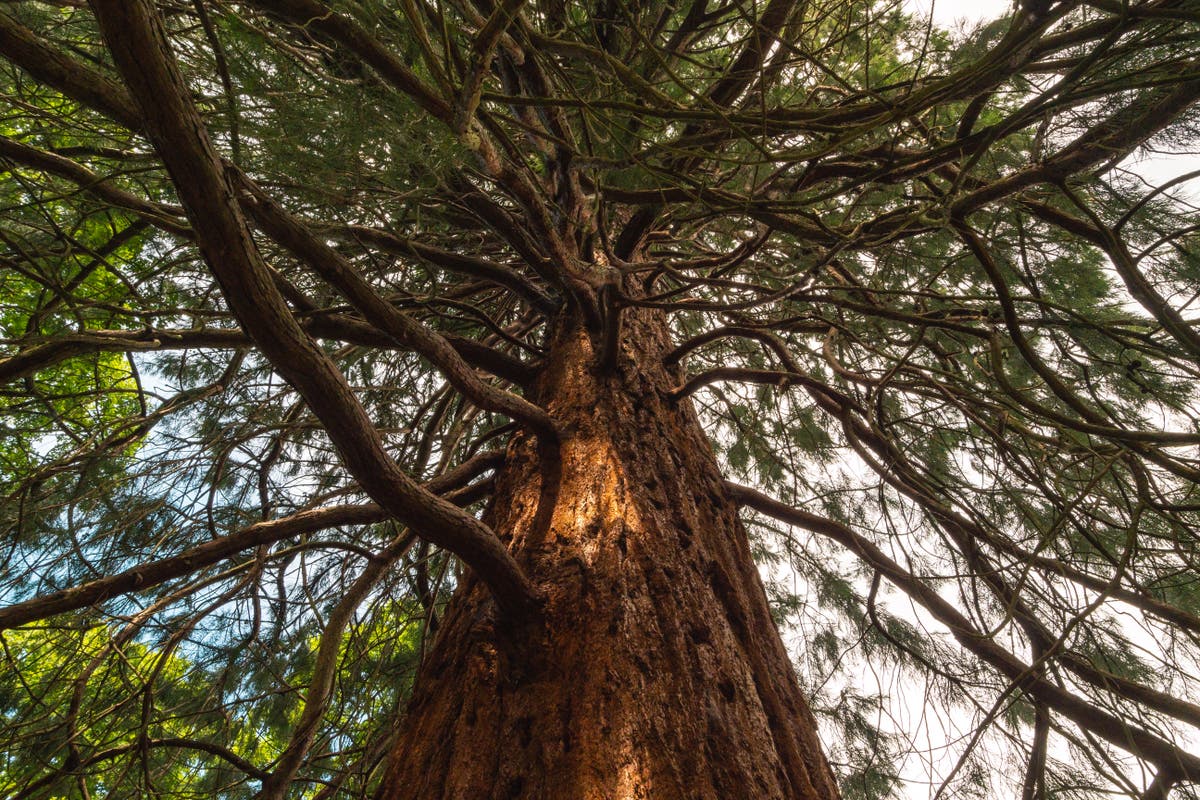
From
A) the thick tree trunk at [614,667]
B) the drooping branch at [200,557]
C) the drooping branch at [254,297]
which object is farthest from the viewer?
the drooping branch at [200,557]

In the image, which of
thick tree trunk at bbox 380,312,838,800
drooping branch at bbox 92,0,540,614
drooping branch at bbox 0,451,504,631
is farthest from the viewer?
drooping branch at bbox 0,451,504,631

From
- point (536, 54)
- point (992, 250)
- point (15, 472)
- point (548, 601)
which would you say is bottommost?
point (548, 601)

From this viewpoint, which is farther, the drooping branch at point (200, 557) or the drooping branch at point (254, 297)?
the drooping branch at point (200, 557)

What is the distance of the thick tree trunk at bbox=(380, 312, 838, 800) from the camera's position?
2.98 ft

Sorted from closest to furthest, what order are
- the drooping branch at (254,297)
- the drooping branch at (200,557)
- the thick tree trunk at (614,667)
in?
the drooping branch at (254,297) < the thick tree trunk at (614,667) < the drooping branch at (200,557)

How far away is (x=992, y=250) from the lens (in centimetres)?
219

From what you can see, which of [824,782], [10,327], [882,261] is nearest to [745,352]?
[882,261]

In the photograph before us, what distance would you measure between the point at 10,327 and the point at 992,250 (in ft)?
16.6

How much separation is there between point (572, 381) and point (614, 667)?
3.17ft

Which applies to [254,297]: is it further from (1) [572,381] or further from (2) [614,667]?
(1) [572,381]

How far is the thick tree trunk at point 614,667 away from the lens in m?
0.91

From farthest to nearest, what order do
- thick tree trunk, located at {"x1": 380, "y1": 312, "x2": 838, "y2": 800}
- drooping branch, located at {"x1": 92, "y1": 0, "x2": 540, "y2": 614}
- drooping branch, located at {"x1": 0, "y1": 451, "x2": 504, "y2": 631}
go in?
drooping branch, located at {"x1": 0, "y1": 451, "x2": 504, "y2": 631}
thick tree trunk, located at {"x1": 380, "y1": 312, "x2": 838, "y2": 800}
drooping branch, located at {"x1": 92, "y1": 0, "x2": 540, "y2": 614}

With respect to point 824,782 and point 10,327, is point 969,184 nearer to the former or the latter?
point 824,782

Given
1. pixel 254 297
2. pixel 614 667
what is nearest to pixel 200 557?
pixel 254 297
